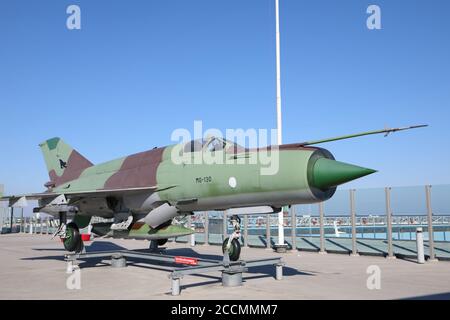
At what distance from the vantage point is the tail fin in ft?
57.3

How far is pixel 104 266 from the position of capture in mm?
13375

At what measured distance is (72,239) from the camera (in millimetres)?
14172

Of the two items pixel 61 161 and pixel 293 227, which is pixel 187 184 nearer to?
pixel 293 227

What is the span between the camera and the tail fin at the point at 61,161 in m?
17.5

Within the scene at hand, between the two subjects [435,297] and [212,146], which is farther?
[212,146]

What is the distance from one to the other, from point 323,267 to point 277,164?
5.31m

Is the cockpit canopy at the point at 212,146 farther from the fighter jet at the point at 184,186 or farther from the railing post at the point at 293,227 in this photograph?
the railing post at the point at 293,227

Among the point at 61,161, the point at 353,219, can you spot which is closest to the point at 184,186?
the point at 353,219

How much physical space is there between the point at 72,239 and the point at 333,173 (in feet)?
31.9

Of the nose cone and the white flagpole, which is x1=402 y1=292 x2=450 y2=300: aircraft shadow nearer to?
the nose cone

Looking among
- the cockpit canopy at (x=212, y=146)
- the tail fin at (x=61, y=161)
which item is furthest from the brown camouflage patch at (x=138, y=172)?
the tail fin at (x=61, y=161)

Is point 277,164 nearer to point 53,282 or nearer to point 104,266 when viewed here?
point 53,282

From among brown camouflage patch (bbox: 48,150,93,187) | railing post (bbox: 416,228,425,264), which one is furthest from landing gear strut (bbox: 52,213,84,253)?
railing post (bbox: 416,228,425,264)
